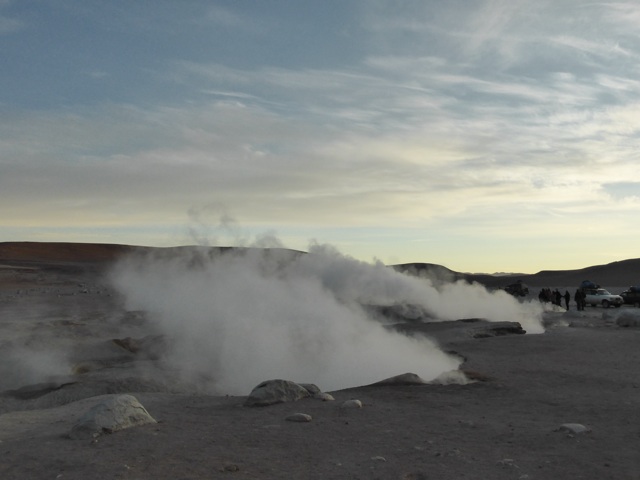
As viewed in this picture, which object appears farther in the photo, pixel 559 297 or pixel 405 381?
pixel 559 297

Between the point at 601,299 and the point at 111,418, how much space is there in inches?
1542

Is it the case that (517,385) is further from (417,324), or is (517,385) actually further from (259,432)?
(417,324)

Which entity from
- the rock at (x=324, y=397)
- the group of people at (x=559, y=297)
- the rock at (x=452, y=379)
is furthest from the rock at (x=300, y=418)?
the group of people at (x=559, y=297)

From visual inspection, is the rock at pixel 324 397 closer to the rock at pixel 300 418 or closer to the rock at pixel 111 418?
the rock at pixel 300 418

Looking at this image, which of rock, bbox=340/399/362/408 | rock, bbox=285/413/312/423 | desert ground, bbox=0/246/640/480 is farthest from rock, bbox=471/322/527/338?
rock, bbox=285/413/312/423

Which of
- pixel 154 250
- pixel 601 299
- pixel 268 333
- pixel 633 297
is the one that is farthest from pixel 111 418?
pixel 154 250

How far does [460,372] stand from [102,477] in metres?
8.51

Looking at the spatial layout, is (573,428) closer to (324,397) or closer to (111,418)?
(324,397)

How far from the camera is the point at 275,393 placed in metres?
10.4

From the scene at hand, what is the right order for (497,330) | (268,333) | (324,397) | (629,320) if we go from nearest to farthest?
(324,397) < (268,333) < (497,330) < (629,320)

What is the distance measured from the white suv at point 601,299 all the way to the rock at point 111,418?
3822cm

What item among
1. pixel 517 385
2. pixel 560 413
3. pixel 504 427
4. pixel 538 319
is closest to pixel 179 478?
pixel 504 427

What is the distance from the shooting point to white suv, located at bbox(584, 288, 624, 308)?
4016 cm

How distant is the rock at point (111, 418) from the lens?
26.0ft
